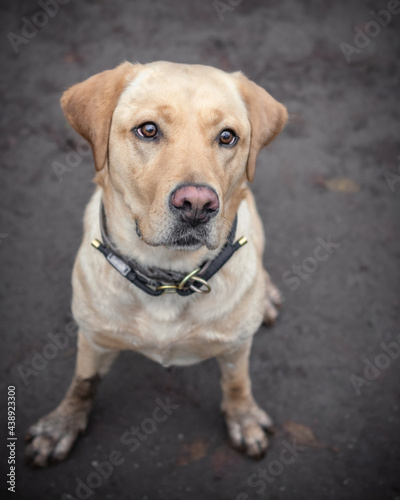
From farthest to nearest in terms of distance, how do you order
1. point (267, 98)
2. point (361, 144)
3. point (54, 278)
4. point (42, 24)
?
point (42, 24) → point (361, 144) → point (54, 278) → point (267, 98)

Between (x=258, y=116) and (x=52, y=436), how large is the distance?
242 centimetres

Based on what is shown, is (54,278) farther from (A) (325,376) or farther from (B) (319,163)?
(B) (319,163)

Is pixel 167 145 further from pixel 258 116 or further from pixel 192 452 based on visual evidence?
pixel 192 452

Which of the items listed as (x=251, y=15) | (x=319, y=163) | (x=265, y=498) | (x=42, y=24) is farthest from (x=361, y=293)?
(x=42, y=24)

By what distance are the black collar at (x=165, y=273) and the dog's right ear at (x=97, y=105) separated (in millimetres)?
396

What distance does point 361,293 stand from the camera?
3893mm

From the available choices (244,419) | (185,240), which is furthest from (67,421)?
(185,240)

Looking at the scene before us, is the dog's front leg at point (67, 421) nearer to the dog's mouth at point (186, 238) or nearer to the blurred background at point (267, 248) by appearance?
the blurred background at point (267, 248)

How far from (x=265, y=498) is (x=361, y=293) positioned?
5.89 feet

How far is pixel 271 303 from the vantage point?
145 inches

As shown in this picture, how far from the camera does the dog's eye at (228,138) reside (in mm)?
2150

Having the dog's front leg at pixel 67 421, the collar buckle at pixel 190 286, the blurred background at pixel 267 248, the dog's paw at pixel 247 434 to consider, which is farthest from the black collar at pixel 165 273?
the blurred background at pixel 267 248

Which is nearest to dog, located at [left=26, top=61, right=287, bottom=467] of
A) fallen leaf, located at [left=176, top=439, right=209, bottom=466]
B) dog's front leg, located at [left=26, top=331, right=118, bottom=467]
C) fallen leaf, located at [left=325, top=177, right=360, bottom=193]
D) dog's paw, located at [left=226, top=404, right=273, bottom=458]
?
dog's front leg, located at [left=26, top=331, right=118, bottom=467]

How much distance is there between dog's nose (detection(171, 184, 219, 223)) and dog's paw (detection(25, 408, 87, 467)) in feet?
6.20
